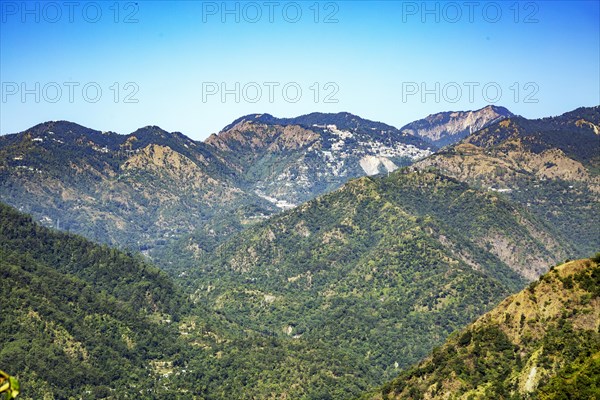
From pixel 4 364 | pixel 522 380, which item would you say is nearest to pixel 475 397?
pixel 522 380

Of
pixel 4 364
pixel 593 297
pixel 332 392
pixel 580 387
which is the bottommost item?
pixel 332 392

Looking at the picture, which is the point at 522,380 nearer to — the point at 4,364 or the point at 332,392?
the point at 332,392

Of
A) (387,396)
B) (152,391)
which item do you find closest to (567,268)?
(387,396)

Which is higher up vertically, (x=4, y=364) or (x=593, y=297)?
(x=593, y=297)

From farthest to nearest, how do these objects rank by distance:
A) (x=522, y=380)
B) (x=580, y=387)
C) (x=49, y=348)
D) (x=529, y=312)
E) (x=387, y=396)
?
(x=49, y=348) → (x=387, y=396) → (x=529, y=312) → (x=522, y=380) → (x=580, y=387)

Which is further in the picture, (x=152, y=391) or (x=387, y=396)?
(x=152, y=391)

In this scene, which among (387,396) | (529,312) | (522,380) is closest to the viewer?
(522,380)
